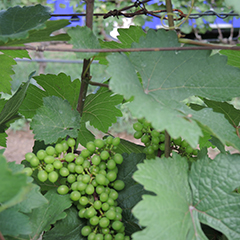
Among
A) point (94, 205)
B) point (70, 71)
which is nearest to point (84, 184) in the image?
point (94, 205)

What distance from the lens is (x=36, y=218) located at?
0.47 meters

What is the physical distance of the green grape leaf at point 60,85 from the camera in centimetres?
66

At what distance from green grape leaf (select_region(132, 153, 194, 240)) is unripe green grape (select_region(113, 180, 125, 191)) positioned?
11 cm

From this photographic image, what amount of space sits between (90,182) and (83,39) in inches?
10.0

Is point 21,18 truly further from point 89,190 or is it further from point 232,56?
point 232,56

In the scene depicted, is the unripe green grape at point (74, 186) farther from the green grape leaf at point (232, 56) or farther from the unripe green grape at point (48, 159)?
the green grape leaf at point (232, 56)

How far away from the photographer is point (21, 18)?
1.68 feet

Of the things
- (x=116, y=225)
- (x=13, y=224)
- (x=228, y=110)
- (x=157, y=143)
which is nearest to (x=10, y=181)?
(x=13, y=224)

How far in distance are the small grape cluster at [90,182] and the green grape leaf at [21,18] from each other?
23cm

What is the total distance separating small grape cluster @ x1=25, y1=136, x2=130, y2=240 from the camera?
1.52 ft

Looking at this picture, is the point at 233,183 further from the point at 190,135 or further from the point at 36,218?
the point at 36,218

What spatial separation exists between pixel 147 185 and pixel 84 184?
5.0 inches

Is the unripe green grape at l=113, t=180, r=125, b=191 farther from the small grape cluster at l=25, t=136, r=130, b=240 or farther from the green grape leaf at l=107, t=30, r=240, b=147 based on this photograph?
the green grape leaf at l=107, t=30, r=240, b=147

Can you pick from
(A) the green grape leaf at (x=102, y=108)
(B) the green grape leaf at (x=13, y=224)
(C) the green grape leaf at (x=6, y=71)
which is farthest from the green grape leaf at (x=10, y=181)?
(C) the green grape leaf at (x=6, y=71)
